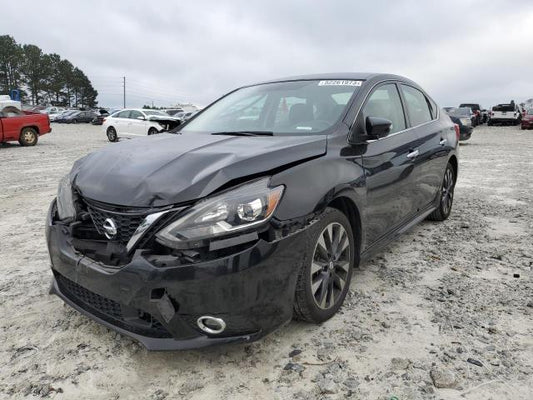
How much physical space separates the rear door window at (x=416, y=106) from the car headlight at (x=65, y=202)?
9.53 ft

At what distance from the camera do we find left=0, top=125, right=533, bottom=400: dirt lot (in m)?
2.16

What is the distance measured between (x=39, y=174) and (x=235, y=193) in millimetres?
8169

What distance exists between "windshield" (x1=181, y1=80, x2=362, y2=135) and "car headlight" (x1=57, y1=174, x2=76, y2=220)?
112 cm

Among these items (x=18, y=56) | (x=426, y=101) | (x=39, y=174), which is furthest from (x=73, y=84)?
(x=426, y=101)

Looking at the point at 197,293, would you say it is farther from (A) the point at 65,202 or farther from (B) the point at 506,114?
(B) the point at 506,114

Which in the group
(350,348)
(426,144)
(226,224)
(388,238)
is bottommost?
(350,348)

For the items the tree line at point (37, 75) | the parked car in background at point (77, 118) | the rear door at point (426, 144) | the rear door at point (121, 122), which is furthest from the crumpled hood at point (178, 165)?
the tree line at point (37, 75)

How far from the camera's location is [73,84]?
299 feet

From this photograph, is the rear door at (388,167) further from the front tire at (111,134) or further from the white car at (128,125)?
the front tire at (111,134)

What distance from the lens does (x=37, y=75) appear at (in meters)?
83.9

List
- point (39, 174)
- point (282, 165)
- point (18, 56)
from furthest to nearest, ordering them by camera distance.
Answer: point (18, 56)
point (39, 174)
point (282, 165)

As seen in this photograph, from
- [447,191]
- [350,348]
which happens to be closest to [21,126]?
[447,191]

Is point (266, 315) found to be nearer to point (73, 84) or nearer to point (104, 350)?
point (104, 350)

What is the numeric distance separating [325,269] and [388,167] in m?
1.09
